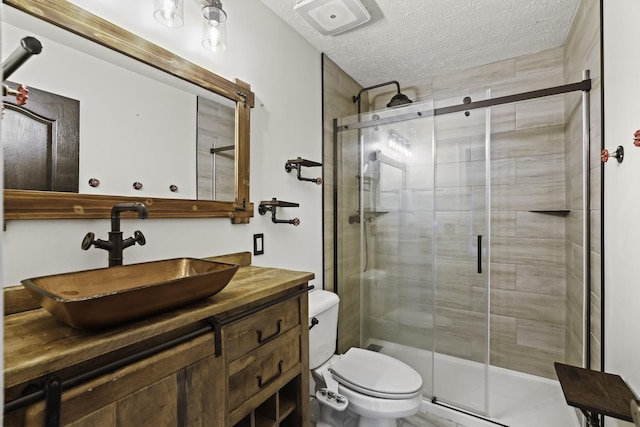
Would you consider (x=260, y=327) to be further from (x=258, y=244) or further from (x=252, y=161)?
(x=252, y=161)

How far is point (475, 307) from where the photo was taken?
229cm

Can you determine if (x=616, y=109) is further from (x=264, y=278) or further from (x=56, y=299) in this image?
(x=56, y=299)

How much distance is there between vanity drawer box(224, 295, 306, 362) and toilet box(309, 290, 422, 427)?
0.50 meters

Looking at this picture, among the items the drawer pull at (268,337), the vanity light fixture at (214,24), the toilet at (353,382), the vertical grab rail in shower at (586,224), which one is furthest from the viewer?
the vertical grab rail in shower at (586,224)

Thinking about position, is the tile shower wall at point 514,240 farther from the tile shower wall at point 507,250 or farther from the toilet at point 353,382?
the toilet at point 353,382

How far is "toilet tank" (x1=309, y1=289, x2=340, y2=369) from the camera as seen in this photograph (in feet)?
5.79

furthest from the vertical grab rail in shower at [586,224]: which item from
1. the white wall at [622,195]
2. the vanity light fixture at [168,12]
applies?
the vanity light fixture at [168,12]

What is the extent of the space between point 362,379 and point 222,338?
1.00 metres

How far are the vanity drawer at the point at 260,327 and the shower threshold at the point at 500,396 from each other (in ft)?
4.30

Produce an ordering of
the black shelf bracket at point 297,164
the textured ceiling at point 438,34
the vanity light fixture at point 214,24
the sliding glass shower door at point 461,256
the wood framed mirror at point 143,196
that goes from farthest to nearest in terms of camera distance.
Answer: the sliding glass shower door at point 461,256
the black shelf bracket at point 297,164
the textured ceiling at point 438,34
the vanity light fixture at point 214,24
the wood framed mirror at point 143,196

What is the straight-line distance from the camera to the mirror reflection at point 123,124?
991 mm

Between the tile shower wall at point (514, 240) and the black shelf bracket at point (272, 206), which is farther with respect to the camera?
the tile shower wall at point (514, 240)

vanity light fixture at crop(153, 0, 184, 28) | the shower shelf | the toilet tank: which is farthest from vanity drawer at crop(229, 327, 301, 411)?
the shower shelf

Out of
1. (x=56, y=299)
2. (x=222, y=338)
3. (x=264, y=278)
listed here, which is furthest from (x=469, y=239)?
(x=56, y=299)
